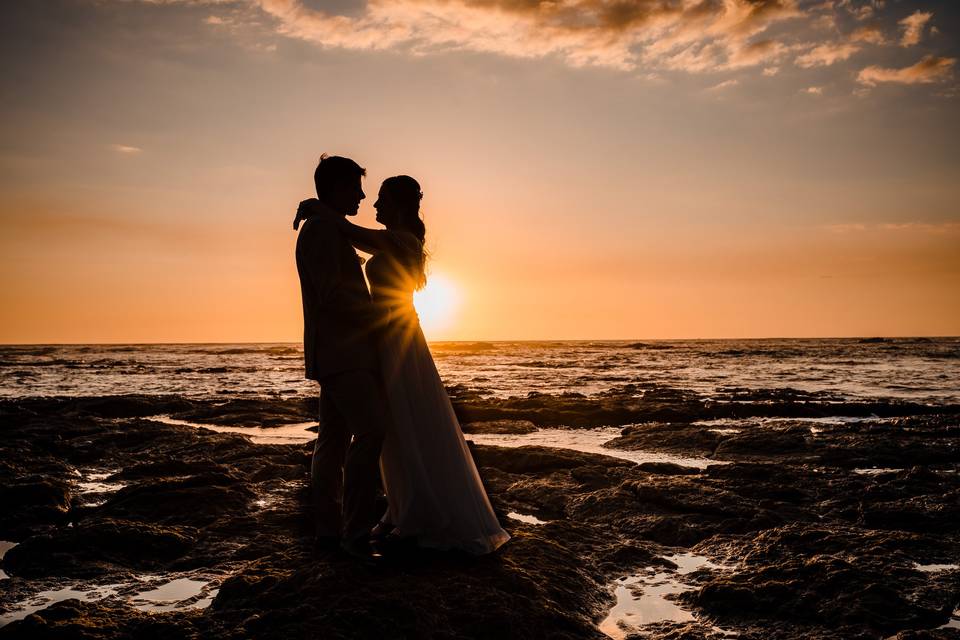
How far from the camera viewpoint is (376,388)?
4.43 m

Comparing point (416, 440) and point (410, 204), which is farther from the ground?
point (410, 204)

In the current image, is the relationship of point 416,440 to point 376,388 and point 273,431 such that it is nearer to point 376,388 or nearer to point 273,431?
point 376,388

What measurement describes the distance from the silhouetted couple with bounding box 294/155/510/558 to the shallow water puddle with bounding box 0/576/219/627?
850 mm

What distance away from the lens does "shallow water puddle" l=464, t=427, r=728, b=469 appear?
1049 centimetres

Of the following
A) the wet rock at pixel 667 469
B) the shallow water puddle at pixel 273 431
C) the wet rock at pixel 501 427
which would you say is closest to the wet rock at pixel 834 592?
the wet rock at pixel 667 469

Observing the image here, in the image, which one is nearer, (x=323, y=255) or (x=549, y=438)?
(x=323, y=255)

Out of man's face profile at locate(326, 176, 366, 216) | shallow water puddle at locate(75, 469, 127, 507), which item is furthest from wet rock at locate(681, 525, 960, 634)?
shallow water puddle at locate(75, 469, 127, 507)

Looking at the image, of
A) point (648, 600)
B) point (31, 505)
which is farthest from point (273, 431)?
point (648, 600)

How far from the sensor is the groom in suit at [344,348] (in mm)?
4215

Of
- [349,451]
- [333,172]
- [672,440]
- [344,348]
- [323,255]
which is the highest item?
[333,172]

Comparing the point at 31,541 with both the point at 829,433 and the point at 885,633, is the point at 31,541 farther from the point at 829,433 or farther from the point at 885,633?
the point at 829,433

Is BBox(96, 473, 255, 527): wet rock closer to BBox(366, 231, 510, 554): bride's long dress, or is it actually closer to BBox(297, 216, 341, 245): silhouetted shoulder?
BBox(366, 231, 510, 554): bride's long dress

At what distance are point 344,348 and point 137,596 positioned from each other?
2104mm

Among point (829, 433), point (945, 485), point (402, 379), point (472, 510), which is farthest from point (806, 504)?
point (829, 433)
